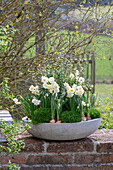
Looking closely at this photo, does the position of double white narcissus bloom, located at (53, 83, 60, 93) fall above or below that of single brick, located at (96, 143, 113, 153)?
above

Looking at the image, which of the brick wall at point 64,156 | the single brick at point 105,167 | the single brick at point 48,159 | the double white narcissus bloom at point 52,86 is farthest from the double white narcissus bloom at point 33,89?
the single brick at point 105,167

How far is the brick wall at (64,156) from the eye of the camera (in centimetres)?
184

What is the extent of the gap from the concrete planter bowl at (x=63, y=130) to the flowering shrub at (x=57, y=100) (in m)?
0.05

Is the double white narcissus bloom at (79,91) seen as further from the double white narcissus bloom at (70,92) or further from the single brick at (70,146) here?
the single brick at (70,146)

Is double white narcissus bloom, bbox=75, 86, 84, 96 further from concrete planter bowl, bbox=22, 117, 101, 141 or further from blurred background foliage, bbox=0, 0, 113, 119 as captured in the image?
blurred background foliage, bbox=0, 0, 113, 119

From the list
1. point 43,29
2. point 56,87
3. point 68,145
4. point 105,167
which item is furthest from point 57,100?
point 43,29

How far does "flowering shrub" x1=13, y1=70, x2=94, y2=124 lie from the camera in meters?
1.89

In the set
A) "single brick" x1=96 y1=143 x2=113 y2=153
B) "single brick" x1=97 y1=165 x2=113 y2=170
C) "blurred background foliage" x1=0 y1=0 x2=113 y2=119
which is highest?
"blurred background foliage" x1=0 y1=0 x2=113 y2=119

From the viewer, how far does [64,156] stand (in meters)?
1.85

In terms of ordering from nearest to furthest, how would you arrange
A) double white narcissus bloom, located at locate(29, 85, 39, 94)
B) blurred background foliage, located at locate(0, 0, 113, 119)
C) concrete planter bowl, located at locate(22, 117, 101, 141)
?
concrete planter bowl, located at locate(22, 117, 101, 141), double white narcissus bloom, located at locate(29, 85, 39, 94), blurred background foliage, located at locate(0, 0, 113, 119)

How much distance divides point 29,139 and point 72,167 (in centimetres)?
36

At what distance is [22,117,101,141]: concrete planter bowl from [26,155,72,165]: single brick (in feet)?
0.40

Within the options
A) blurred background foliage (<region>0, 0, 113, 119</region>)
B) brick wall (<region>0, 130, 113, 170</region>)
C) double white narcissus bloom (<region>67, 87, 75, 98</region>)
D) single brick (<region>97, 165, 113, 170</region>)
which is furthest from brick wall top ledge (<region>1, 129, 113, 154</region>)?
blurred background foliage (<region>0, 0, 113, 119</region>)

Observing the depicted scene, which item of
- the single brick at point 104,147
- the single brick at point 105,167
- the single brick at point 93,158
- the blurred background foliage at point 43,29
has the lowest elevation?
the single brick at point 105,167
